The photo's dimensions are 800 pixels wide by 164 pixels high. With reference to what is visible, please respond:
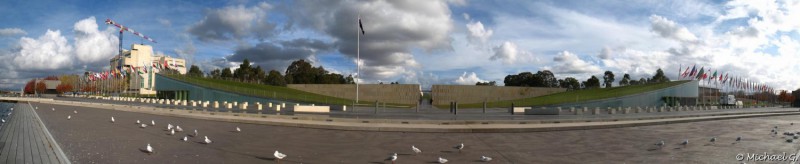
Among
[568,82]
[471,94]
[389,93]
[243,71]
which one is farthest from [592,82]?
[243,71]

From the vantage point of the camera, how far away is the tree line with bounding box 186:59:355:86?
11856 centimetres

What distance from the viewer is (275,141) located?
43.4 feet

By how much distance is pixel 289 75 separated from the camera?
12950cm

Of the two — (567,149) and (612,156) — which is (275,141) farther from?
(612,156)

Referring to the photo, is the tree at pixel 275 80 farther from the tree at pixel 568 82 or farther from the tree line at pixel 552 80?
the tree at pixel 568 82

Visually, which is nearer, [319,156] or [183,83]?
[319,156]

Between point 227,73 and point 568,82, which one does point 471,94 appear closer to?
point 568,82

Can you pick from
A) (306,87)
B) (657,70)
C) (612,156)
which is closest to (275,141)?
(612,156)

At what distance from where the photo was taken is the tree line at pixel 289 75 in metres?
119

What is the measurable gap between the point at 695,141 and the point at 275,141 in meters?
13.6

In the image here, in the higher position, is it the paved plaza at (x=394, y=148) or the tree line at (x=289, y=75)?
the tree line at (x=289, y=75)

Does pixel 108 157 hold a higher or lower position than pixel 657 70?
lower

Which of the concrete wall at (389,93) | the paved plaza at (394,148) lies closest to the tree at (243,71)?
the concrete wall at (389,93)

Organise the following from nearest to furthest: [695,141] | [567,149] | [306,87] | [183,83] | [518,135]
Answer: [567,149] → [695,141] → [518,135] → [183,83] → [306,87]
